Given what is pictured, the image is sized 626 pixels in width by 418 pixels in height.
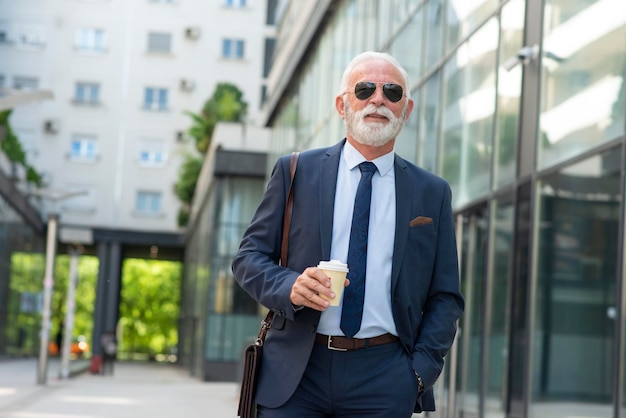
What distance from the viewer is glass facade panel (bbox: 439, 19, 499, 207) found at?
1309cm

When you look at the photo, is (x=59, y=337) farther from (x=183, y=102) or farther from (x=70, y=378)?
(x=70, y=378)

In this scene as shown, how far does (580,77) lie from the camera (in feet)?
34.5

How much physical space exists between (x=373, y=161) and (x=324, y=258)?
1.31 ft

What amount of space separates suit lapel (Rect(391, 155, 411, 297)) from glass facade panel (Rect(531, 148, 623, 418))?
6.00 metres

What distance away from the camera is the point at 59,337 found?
6388 centimetres

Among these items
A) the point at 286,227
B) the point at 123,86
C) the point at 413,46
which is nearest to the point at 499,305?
the point at 413,46

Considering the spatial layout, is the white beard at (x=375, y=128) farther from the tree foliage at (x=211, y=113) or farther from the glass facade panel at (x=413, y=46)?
the tree foliage at (x=211, y=113)

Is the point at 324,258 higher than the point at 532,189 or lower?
lower

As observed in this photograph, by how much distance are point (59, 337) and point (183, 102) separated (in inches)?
564

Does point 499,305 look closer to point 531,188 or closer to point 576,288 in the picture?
point 576,288

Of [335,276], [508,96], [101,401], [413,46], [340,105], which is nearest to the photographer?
[335,276]

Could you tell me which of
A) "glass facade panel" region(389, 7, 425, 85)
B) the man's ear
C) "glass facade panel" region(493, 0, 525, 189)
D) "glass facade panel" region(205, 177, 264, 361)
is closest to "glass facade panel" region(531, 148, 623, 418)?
"glass facade panel" region(493, 0, 525, 189)

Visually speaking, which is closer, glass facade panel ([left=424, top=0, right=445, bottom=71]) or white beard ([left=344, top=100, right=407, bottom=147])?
white beard ([left=344, top=100, right=407, bottom=147])

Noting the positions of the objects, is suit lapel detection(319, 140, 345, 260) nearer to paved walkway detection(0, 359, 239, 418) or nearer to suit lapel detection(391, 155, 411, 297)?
suit lapel detection(391, 155, 411, 297)
